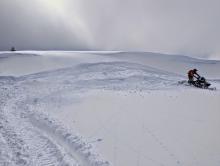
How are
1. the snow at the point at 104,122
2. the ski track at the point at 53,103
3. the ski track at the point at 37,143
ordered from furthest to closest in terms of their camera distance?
the snow at the point at 104,122, the ski track at the point at 53,103, the ski track at the point at 37,143

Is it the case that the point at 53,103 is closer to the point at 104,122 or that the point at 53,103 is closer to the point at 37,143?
the point at 104,122

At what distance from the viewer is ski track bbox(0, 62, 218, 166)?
934 cm

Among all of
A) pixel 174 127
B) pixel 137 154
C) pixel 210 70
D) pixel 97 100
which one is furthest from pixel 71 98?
pixel 210 70

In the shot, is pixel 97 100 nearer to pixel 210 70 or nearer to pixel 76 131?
pixel 76 131

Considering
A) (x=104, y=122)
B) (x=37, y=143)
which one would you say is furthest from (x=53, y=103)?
(x=37, y=143)

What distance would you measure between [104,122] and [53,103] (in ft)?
13.6

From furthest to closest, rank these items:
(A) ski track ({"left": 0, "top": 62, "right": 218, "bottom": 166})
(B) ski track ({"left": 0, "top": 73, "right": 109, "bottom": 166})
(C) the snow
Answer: (C) the snow
(A) ski track ({"left": 0, "top": 62, "right": 218, "bottom": 166})
(B) ski track ({"left": 0, "top": 73, "right": 109, "bottom": 166})

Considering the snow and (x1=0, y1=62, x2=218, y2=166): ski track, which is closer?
(x1=0, y1=62, x2=218, y2=166): ski track

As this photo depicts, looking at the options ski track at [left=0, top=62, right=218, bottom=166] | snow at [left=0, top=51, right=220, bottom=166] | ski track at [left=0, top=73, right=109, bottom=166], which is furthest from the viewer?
snow at [left=0, top=51, right=220, bottom=166]

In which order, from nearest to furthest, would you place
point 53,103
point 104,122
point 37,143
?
1. point 37,143
2. point 104,122
3. point 53,103

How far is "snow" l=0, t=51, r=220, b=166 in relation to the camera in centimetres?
950

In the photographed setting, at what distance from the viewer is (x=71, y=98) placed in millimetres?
16328

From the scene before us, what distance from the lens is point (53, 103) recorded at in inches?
618

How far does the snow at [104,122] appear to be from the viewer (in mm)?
9500
